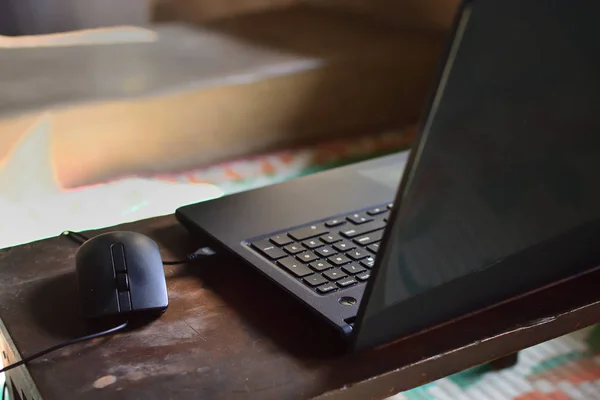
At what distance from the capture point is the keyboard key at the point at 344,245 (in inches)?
27.2

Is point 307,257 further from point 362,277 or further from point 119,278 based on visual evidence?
point 119,278

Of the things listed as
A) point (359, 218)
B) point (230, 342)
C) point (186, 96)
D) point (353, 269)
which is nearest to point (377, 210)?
point (359, 218)

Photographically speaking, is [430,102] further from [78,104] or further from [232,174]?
[232,174]

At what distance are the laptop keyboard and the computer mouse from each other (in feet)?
0.37

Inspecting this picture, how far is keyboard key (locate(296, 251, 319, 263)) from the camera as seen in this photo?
670 millimetres

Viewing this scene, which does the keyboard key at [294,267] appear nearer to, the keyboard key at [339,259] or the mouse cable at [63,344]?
the keyboard key at [339,259]

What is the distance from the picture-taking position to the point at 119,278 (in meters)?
0.60

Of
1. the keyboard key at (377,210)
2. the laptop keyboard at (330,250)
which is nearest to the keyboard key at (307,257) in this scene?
the laptop keyboard at (330,250)

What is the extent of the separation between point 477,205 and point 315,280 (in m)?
0.18

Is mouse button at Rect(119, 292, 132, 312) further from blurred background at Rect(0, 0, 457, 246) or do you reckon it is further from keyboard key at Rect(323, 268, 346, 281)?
blurred background at Rect(0, 0, 457, 246)

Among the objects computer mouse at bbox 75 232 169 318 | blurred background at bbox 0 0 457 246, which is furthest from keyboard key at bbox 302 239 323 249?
blurred background at bbox 0 0 457 246

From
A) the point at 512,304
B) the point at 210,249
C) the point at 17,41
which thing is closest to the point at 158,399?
the point at 210,249

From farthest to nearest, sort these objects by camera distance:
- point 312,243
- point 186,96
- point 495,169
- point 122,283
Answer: point 186,96, point 312,243, point 122,283, point 495,169

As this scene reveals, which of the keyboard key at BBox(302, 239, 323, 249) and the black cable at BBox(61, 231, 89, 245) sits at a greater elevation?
the keyboard key at BBox(302, 239, 323, 249)
